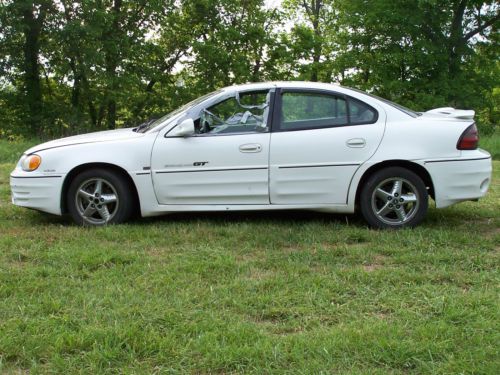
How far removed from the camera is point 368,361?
2842 millimetres

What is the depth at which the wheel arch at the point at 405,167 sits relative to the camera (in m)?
5.50

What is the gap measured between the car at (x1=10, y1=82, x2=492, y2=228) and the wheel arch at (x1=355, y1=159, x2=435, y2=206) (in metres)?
0.01

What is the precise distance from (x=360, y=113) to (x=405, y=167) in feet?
2.26

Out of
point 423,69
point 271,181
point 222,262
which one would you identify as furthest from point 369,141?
point 423,69

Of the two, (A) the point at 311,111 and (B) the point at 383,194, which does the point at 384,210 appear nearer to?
(B) the point at 383,194

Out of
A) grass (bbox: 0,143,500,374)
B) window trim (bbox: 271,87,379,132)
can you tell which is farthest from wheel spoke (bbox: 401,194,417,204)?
window trim (bbox: 271,87,379,132)

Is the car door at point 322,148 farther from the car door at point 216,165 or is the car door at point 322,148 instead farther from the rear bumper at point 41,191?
the rear bumper at point 41,191

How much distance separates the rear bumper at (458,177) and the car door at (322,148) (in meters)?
0.65

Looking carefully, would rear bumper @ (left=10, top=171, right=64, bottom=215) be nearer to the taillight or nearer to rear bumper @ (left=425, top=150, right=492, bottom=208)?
rear bumper @ (left=425, top=150, right=492, bottom=208)

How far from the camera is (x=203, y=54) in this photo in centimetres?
2267

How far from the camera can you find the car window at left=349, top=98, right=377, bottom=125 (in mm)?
5590

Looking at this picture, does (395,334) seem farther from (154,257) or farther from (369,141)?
(369,141)

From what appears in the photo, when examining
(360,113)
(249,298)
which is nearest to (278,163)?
(360,113)

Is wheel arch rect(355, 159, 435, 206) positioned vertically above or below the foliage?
below
